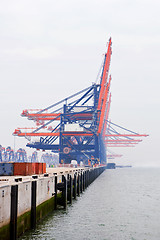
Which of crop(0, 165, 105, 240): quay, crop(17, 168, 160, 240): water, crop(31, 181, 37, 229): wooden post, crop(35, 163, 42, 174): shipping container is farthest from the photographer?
crop(35, 163, 42, 174): shipping container

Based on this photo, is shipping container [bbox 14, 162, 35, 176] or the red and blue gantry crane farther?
the red and blue gantry crane

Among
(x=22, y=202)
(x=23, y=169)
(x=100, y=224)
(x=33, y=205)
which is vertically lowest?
(x=100, y=224)

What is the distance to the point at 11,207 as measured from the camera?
46.4 ft

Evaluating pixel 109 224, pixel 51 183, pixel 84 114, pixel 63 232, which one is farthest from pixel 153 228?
pixel 84 114

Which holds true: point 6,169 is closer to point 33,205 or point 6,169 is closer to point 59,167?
point 33,205

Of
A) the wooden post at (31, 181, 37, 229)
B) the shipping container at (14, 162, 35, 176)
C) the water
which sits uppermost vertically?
the shipping container at (14, 162, 35, 176)

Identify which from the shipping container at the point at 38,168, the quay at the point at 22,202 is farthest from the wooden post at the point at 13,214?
the shipping container at the point at 38,168

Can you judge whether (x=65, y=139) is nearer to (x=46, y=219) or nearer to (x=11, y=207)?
(x=46, y=219)

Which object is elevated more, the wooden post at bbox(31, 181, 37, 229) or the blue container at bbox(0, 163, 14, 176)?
the blue container at bbox(0, 163, 14, 176)

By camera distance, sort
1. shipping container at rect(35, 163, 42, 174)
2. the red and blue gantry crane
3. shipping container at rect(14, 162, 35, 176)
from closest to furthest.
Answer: shipping container at rect(14, 162, 35, 176), shipping container at rect(35, 163, 42, 174), the red and blue gantry crane

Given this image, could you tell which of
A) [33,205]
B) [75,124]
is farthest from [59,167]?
[33,205]

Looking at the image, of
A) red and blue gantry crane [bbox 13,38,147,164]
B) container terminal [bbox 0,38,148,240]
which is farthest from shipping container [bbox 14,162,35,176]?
red and blue gantry crane [bbox 13,38,147,164]

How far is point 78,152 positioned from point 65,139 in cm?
558

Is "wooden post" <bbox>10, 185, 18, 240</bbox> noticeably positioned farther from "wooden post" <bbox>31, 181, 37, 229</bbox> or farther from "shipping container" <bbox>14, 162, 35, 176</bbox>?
"shipping container" <bbox>14, 162, 35, 176</bbox>
